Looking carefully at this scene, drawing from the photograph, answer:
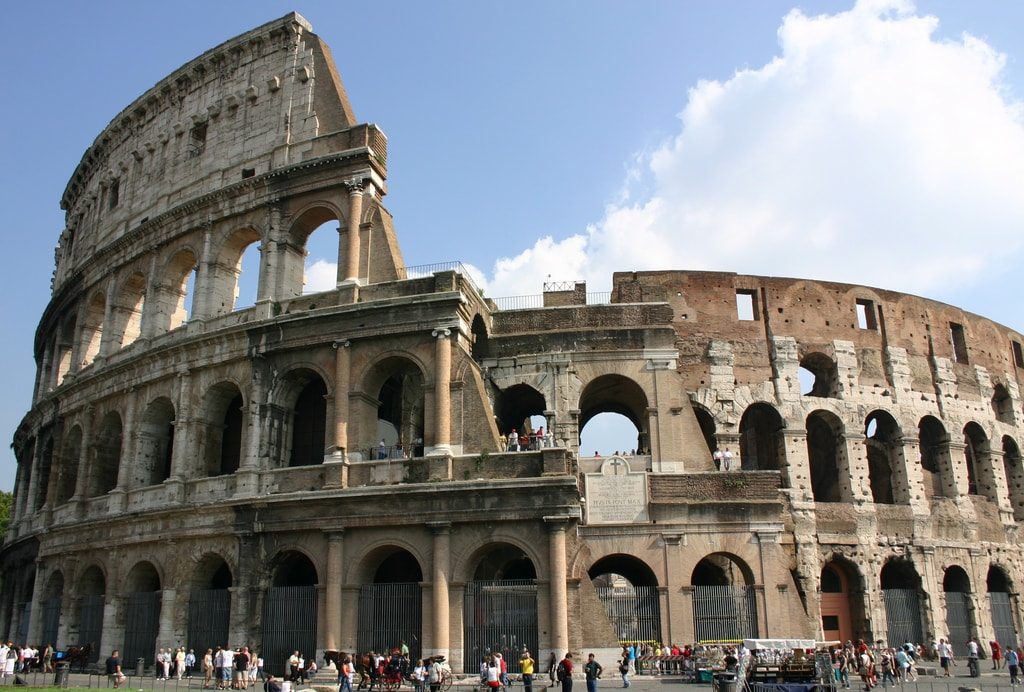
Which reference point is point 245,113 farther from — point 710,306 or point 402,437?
point 710,306

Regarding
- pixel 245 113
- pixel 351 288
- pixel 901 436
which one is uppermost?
pixel 245 113

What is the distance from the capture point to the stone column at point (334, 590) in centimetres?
1906

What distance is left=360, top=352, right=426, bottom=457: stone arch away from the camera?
20.9 metres

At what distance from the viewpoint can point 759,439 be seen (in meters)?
27.8

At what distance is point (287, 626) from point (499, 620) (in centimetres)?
499

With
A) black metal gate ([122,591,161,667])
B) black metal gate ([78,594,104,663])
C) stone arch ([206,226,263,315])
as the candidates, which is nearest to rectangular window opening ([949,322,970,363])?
stone arch ([206,226,263,315])

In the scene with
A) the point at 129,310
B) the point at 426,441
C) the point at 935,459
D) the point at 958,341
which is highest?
the point at 129,310

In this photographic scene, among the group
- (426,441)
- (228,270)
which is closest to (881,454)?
(426,441)

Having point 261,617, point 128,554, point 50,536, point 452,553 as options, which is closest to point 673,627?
point 452,553

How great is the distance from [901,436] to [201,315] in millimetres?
20772

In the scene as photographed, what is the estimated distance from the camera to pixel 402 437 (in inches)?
854

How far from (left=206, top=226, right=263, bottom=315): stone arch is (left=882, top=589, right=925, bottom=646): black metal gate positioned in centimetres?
2013

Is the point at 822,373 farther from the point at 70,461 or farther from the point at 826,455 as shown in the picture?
the point at 70,461

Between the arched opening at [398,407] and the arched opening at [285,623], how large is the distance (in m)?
3.52
